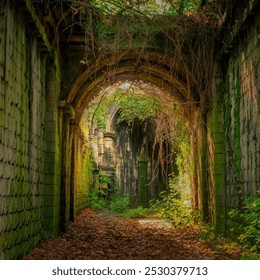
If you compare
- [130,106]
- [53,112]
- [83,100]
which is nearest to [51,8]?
[53,112]

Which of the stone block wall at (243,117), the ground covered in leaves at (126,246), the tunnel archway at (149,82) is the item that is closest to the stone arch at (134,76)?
the tunnel archway at (149,82)

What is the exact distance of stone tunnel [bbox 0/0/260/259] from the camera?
19.6ft

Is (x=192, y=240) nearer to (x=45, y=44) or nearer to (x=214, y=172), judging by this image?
(x=214, y=172)

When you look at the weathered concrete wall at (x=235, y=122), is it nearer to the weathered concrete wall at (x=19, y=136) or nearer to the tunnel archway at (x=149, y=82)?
the tunnel archway at (x=149, y=82)

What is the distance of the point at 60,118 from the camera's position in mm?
10250

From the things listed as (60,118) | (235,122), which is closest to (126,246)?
(235,122)

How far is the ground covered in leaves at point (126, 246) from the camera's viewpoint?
23.6ft

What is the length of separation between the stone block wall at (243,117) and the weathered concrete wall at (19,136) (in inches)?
147

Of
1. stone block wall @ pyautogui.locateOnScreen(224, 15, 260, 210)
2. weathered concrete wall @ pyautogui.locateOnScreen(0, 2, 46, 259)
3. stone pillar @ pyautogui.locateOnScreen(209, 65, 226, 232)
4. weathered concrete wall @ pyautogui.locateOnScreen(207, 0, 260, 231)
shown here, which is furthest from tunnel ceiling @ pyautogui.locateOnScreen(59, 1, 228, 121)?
weathered concrete wall @ pyautogui.locateOnScreen(0, 2, 46, 259)

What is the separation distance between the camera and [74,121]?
1258cm

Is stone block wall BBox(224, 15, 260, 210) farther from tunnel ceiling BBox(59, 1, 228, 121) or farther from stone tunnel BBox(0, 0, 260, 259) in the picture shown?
tunnel ceiling BBox(59, 1, 228, 121)

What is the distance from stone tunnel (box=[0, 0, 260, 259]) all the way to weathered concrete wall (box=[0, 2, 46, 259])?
1cm

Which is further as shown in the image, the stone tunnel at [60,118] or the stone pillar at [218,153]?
the stone pillar at [218,153]

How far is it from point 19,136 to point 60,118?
384cm
